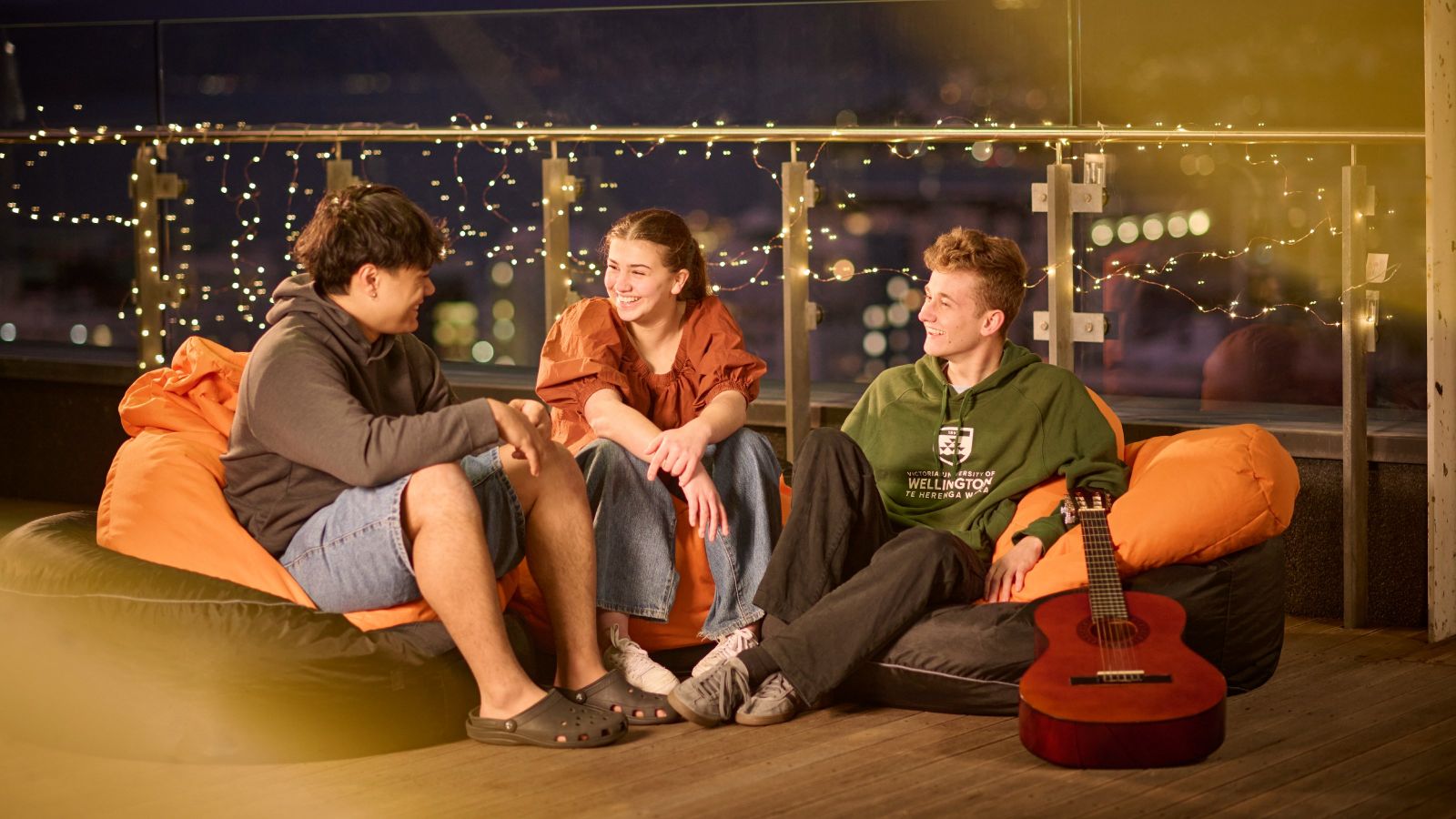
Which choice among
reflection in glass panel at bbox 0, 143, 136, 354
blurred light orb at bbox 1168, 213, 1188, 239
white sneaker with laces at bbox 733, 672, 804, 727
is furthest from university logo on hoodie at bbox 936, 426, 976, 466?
reflection in glass panel at bbox 0, 143, 136, 354

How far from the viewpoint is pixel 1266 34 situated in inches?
187

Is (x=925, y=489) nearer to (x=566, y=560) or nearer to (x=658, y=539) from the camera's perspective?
(x=658, y=539)

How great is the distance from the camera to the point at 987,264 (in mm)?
3488

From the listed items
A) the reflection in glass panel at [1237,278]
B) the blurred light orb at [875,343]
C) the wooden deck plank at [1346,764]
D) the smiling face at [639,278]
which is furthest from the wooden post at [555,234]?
the wooden deck plank at [1346,764]

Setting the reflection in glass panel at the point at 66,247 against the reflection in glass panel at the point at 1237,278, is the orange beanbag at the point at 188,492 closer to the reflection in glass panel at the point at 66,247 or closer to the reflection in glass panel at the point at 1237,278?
the reflection in glass panel at the point at 1237,278

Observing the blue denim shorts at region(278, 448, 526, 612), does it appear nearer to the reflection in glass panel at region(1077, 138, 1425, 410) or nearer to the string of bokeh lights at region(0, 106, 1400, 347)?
the string of bokeh lights at region(0, 106, 1400, 347)

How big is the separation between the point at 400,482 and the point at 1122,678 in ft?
4.13

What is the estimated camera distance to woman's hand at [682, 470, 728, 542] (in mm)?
3293

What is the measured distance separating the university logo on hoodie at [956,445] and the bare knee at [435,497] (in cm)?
104

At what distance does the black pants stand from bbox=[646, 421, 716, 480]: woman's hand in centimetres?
20

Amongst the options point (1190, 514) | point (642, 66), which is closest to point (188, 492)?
point (1190, 514)

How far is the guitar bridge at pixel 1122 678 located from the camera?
9.26ft

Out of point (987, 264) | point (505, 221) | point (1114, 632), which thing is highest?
point (505, 221)

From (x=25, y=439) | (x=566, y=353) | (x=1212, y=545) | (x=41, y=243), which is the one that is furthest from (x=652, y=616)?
(x=41, y=243)
